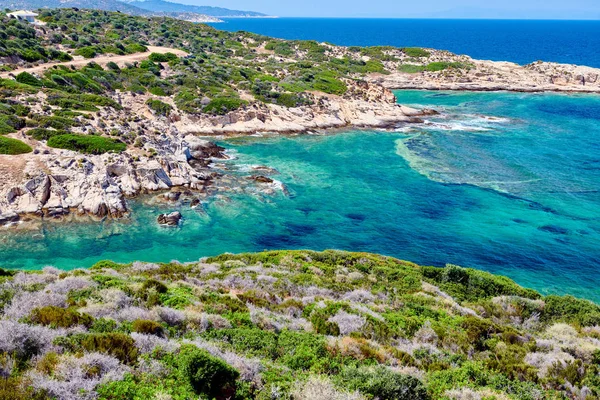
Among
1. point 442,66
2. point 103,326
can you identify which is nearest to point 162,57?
point 442,66

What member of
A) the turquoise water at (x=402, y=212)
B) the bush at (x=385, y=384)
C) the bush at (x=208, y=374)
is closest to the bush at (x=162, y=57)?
the turquoise water at (x=402, y=212)

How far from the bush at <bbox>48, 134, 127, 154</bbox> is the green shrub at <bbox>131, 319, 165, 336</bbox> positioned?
105 feet

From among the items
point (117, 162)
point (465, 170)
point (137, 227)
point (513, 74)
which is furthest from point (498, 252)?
point (513, 74)

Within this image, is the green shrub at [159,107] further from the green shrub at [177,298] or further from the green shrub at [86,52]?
the green shrub at [177,298]

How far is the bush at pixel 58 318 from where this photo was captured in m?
10.6

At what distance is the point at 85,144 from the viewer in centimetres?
3853

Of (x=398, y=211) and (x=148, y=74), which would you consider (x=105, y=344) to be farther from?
(x=148, y=74)

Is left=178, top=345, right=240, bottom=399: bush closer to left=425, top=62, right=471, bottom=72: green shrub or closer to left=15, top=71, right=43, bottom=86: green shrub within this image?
left=15, top=71, right=43, bottom=86: green shrub

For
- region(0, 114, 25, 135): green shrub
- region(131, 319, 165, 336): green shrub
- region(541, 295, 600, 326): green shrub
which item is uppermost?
region(0, 114, 25, 135): green shrub

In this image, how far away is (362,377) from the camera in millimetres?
9859

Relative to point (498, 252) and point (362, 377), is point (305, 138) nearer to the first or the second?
point (498, 252)

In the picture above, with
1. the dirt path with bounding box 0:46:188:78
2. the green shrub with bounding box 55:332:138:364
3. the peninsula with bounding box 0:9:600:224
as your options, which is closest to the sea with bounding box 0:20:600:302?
the peninsula with bounding box 0:9:600:224

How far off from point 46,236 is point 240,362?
2664 centimetres

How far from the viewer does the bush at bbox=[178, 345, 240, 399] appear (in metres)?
8.63
